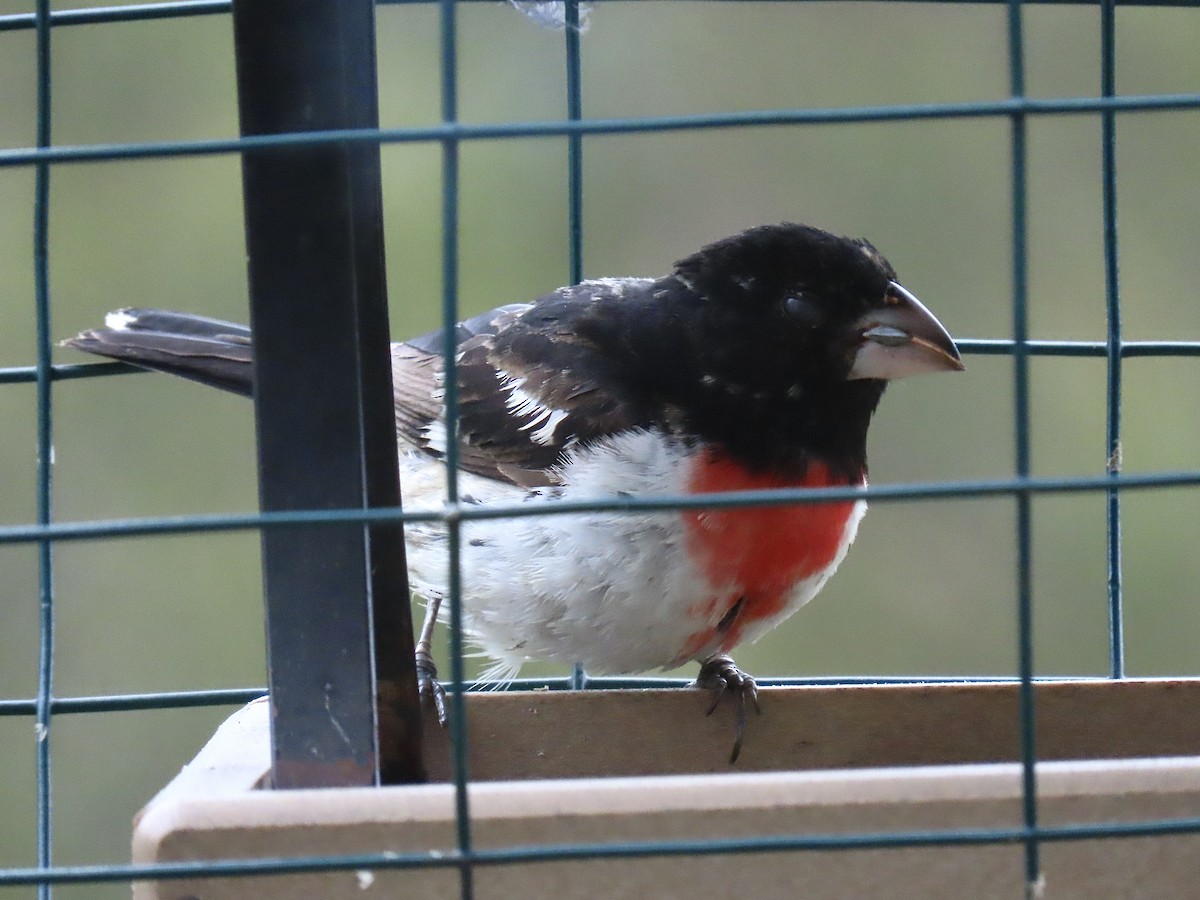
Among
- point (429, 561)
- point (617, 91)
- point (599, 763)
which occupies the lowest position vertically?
point (599, 763)

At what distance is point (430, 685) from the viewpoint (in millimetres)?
2809

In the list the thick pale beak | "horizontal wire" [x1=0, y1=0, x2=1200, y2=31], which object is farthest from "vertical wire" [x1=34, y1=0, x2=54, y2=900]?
the thick pale beak

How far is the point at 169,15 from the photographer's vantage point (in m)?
2.55

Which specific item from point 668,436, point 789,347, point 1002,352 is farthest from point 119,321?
point 1002,352

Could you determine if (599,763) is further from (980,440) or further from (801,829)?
(980,440)

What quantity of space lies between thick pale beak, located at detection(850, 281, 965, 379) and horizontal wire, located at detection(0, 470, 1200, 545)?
1.22 metres

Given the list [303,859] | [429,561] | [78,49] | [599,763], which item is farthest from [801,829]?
[78,49]

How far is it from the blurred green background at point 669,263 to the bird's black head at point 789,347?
1886 millimetres

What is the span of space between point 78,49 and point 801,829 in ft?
13.8

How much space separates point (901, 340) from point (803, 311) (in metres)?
0.17

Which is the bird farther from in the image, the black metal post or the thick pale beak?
the black metal post

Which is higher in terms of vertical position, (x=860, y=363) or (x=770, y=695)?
(x=860, y=363)

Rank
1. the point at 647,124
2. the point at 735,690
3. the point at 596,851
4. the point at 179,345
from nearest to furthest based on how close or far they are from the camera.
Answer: the point at 647,124
the point at 596,851
the point at 735,690
the point at 179,345

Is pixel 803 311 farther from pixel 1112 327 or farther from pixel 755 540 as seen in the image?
pixel 1112 327
